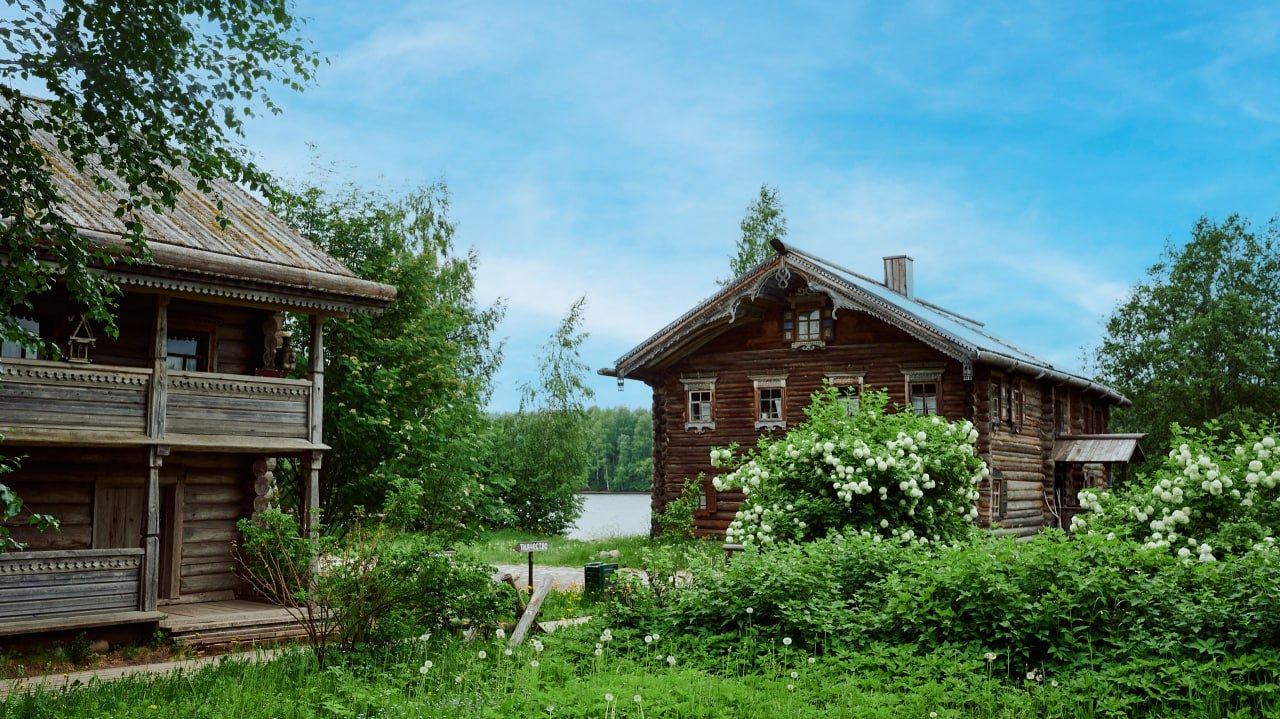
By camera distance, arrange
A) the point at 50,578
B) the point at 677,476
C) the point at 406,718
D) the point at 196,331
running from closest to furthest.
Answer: the point at 406,718 < the point at 50,578 < the point at 196,331 < the point at 677,476

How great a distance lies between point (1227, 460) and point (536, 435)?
29468mm

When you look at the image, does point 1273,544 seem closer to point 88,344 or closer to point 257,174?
point 257,174

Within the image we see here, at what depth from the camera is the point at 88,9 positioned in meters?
8.88

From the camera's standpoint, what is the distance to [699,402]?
28094 mm

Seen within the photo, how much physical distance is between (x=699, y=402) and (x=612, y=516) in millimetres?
16842

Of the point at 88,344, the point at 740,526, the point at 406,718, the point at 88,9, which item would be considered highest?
the point at 88,9

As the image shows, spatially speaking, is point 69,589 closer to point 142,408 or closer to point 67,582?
point 67,582

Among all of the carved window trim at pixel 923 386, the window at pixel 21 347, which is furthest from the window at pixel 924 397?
the window at pixel 21 347

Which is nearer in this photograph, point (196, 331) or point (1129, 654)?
point (1129, 654)

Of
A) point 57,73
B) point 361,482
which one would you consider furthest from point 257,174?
point 361,482

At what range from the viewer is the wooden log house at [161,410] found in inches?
561

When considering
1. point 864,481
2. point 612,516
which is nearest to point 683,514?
point 864,481

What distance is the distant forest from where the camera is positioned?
6719 centimetres

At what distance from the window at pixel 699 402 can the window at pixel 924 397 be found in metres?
5.14
